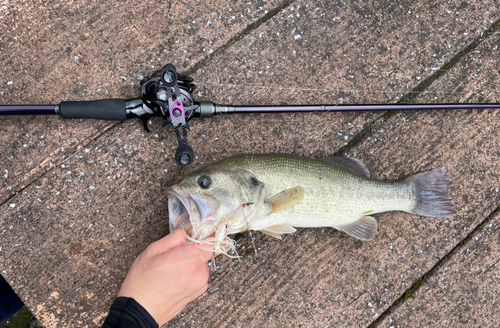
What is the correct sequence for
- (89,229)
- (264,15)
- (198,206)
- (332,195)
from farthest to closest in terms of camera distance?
(264,15) < (89,229) < (332,195) < (198,206)

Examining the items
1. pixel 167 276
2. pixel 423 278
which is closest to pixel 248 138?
pixel 167 276

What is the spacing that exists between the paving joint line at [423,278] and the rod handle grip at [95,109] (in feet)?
8.85

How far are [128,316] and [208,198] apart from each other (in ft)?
2.58

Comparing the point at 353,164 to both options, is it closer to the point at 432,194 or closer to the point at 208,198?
the point at 432,194

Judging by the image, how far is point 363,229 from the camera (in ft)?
7.84

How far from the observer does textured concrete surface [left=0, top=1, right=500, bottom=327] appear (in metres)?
2.38

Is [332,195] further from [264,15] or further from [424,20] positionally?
[424,20]

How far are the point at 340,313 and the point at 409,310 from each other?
2.04 ft

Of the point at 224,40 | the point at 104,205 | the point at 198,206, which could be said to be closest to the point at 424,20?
the point at 224,40

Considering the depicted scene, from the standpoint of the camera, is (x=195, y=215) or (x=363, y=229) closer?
(x=195, y=215)

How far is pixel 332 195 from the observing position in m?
2.21

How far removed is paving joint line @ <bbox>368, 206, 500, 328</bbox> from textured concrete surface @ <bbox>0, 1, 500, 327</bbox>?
3 cm

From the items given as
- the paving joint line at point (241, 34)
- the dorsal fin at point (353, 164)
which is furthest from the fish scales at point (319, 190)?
the paving joint line at point (241, 34)

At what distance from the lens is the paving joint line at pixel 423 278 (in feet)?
8.77
